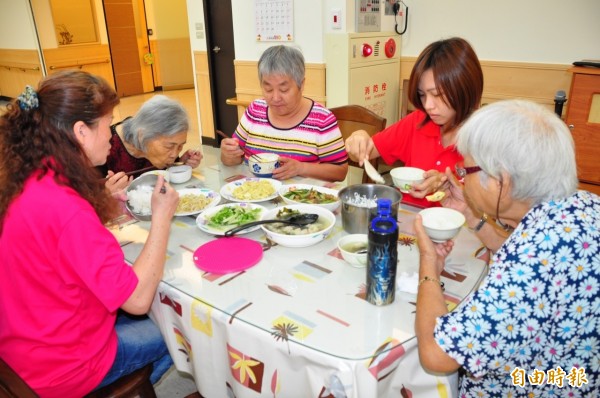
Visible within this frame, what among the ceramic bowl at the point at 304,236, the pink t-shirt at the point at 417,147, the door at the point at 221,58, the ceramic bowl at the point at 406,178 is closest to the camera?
the ceramic bowl at the point at 304,236

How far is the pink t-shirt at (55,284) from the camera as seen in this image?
102cm

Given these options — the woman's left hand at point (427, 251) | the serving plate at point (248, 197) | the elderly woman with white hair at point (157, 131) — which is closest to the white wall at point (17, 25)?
the elderly woman with white hair at point (157, 131)

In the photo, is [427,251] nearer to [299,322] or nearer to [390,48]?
[299,322]

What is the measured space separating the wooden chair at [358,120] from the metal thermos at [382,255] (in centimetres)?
147

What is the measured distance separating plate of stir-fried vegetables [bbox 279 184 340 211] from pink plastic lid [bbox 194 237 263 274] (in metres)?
0.32

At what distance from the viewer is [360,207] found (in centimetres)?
136

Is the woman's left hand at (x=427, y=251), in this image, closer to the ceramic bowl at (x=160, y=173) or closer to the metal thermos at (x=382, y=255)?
the metal thermos at (x=382, y=255)

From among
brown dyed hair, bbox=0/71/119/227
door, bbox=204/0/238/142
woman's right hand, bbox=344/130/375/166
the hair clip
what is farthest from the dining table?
door, bbox=204/0/238/142

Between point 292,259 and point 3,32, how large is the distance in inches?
337

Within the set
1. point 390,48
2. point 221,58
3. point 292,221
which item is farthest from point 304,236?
point 221,58

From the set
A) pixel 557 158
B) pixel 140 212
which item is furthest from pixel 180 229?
pixel 557 158

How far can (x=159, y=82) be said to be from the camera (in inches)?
384

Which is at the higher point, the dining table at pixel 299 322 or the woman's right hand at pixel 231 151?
the woman's right hand at pixel 231 151

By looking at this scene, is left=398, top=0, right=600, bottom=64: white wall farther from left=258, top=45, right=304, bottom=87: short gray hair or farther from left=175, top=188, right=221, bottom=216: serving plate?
left=175, top=188, right=221, bottom=216: serving plate
